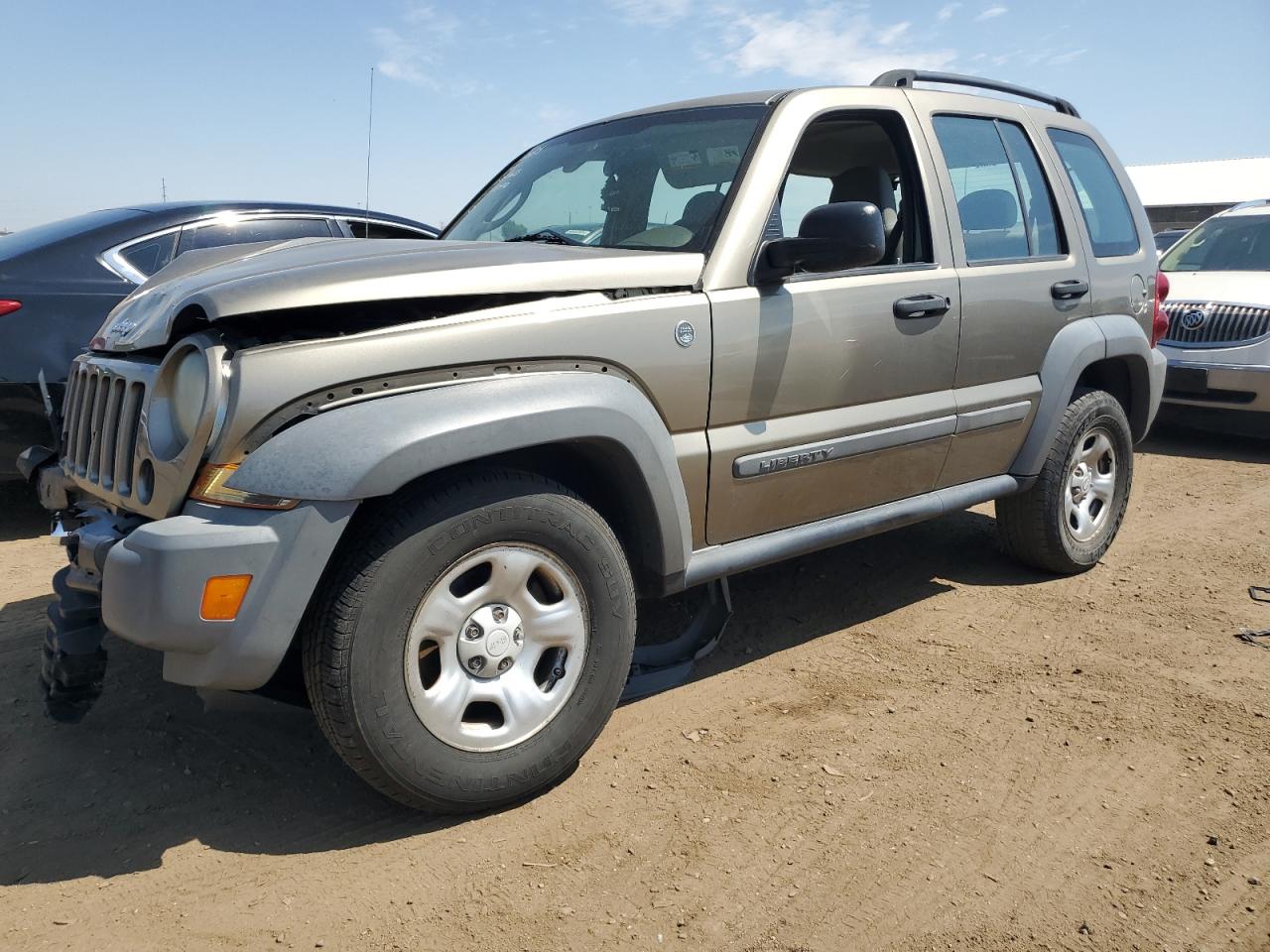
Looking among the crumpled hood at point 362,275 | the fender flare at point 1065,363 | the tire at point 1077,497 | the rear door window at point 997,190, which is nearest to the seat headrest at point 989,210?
the rear door window at point 997,190

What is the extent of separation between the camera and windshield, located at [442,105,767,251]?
132 inches

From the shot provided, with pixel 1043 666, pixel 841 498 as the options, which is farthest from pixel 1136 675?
pixel 841 498

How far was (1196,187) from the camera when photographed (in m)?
42.7

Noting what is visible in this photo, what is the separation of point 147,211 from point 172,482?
3.62 metres

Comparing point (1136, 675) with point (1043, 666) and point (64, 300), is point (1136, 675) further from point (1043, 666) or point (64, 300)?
point (64, 300)

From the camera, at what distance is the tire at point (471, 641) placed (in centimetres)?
242

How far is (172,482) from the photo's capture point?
2.37 meters

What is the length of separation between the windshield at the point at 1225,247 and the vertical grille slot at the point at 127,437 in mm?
8916

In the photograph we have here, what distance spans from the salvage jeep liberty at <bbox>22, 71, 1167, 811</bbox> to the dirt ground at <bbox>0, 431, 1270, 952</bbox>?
22cm

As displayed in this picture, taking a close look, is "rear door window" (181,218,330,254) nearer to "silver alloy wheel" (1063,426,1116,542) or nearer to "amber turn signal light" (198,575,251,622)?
"amber turn signal light" (198,575,251,622)

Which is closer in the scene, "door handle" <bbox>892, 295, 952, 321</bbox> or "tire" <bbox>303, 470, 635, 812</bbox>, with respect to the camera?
"tire" <bbox>303, 470, 635, 812</bbox>

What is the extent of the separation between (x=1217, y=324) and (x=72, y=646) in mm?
8274

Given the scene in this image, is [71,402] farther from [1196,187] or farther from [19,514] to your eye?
[1196,187]

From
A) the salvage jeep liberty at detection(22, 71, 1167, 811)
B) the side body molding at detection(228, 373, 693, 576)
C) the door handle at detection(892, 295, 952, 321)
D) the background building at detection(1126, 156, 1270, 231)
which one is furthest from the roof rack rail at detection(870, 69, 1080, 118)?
the background building at detection(1126, 156, 1270, 231)
